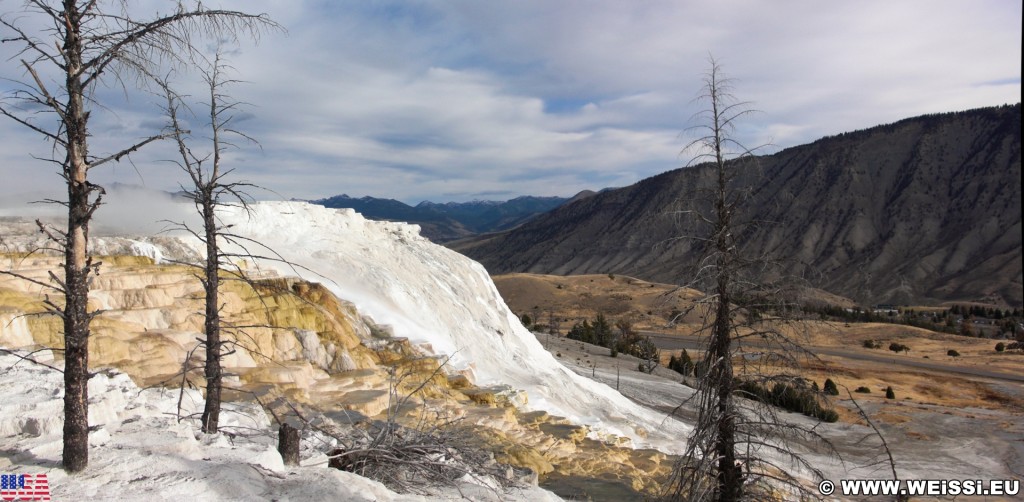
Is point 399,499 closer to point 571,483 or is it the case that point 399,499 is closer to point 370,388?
point 571,483

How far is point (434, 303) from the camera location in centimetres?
1767

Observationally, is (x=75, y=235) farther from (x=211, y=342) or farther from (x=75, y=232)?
(x=211, y=342)

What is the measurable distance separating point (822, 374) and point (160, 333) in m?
44.7

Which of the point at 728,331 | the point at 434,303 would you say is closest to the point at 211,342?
the point at 728,331

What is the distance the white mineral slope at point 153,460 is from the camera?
5309 mm

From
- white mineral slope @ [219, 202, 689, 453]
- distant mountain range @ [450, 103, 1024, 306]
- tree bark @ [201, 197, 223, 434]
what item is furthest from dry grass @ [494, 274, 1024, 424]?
distant mountain range @ [450, 103, 1024, 306]

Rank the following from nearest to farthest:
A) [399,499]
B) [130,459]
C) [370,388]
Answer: [130,459], [399,499], [370,388]

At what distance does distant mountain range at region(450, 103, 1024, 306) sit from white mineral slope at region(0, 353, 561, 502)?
86824 millimetres

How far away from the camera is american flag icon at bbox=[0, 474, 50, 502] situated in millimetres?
4789

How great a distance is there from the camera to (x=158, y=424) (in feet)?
23.2

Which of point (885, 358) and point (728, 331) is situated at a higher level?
point (728, 331)

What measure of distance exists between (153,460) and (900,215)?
142 m

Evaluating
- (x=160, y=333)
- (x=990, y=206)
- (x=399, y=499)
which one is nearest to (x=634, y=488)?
(x=399, y=499)

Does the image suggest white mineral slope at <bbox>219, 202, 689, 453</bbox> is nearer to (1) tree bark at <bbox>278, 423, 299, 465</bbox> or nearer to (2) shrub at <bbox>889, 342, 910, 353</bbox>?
(1) tree bark at <bbox>278, 423, 299, 465</bbox>
